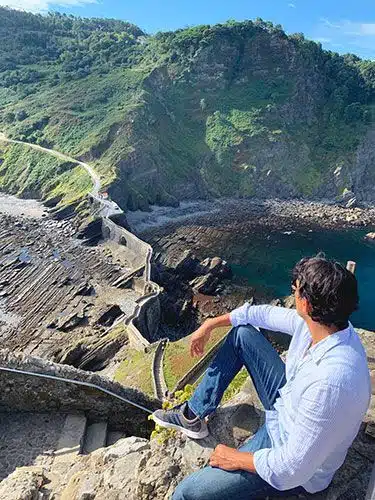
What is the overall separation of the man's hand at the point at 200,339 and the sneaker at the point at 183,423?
72 centimetres

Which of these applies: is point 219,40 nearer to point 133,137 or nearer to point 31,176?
point 133,137

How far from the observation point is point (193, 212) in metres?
58.3

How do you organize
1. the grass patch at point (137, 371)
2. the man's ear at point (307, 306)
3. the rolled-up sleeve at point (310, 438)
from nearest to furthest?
1. the rolled-up sleeve at point (310, 438)
2. the man's ear at point (307, 306)
3. the grass patch at point (137, 371)

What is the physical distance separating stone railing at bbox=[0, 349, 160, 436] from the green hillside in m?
46.3

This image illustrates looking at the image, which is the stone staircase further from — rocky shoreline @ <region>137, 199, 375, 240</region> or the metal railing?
rocky shoreline @ <region>137, 199, 375, 240</region>

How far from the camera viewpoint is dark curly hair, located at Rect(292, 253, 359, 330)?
11.4 ft

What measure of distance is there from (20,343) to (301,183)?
5582 cm

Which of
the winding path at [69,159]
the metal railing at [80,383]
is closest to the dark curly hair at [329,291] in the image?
the metal railing at [80,383]

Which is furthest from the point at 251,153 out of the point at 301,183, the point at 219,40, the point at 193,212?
the point at 219,40

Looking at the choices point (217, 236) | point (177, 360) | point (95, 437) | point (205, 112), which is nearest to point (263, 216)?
point (217, 236)

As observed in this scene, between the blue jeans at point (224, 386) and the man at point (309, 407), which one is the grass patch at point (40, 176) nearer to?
the blue jeans at point (224, 386)

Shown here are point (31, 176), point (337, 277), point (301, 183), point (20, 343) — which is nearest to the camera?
point (337, 277)

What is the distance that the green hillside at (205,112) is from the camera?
63.6 m

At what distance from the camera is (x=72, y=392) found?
9.24 meters
